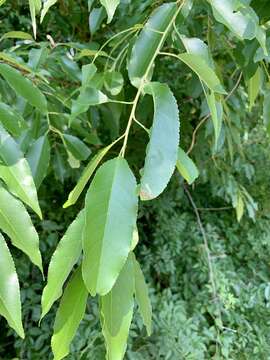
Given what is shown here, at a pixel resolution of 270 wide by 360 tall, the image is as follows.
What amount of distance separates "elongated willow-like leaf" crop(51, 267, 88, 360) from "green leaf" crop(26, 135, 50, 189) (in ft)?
1.14

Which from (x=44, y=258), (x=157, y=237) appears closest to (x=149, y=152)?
(x=44, y=258)

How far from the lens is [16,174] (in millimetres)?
409

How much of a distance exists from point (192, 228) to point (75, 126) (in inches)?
41.0

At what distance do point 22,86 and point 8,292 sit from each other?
34cm

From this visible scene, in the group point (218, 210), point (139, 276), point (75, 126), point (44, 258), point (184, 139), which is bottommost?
point (218, 210)

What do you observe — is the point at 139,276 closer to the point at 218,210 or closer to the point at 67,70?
the point at 67,70

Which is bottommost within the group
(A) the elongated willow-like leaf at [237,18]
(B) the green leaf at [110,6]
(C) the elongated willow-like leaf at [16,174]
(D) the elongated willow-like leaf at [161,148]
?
(C) the elongated willow-like leaf at [16,174]

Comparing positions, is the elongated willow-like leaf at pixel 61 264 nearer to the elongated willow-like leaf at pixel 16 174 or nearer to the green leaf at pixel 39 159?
the elongated willow-like leaf at pixel 16 174

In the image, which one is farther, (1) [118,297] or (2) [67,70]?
(2) [67,70]

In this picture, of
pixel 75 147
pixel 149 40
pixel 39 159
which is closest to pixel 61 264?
pixel 149 40

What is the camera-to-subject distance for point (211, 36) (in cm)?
96

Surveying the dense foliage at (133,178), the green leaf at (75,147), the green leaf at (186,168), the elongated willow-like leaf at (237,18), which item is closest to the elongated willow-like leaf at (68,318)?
the dense foliage at (133,178)

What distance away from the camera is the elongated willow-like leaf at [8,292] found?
34 cm

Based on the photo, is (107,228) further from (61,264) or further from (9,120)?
(9,120)
